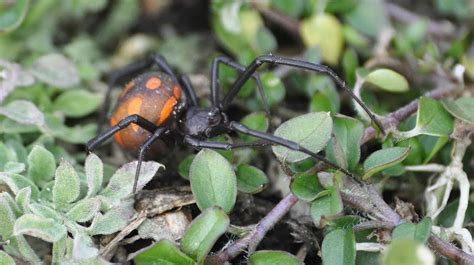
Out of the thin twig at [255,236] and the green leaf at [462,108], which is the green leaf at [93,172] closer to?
the thin twig at [255,236]

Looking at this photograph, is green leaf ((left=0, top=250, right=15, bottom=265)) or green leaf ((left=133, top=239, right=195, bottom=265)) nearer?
green leaf ((left=133, top=239, right=195, bottom=265))

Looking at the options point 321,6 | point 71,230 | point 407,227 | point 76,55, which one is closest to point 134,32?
point 76,55

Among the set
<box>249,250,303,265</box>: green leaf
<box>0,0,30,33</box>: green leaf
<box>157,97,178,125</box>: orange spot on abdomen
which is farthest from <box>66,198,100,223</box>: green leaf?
<box>0,0,30,33</box>: green leaf

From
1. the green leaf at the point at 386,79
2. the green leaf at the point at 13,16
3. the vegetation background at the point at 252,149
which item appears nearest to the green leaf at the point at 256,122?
the vegetation background at the point at 252,149

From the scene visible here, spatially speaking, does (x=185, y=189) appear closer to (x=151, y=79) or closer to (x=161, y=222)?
(x=161, y=222)

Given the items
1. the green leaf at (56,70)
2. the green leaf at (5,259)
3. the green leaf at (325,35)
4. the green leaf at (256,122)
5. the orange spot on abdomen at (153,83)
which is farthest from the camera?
the green leaf at (325,35)

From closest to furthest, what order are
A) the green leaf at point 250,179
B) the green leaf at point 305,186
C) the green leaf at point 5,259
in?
1. the green leaf at point 5,259
2. the green leaf at point 305,186
3. the green leaf at point 250,179

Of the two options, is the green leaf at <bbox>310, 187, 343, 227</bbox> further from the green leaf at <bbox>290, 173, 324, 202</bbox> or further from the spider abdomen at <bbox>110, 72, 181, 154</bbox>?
the spider abdomen at <bbox>110, 72, 181, 154</bbox>
